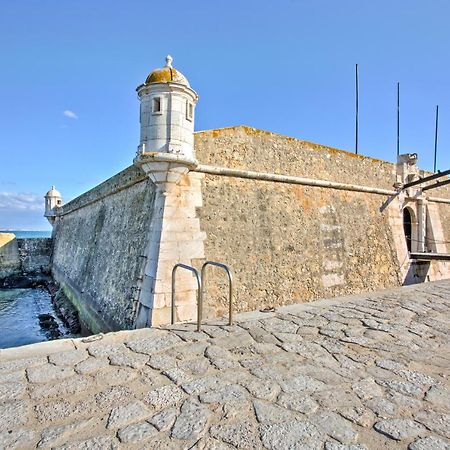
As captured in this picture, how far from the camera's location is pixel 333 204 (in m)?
8.55

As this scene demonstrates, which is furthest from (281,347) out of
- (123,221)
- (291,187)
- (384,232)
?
(384,232)

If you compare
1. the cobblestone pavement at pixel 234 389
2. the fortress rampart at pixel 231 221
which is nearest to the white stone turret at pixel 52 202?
the fortress rampart at pixel 231 221

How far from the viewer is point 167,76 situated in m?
5.31

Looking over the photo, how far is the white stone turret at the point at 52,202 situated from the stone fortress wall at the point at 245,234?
12584 millimetres

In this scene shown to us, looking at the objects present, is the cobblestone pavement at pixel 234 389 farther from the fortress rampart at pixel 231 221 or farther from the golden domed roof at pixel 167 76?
the golden domed roof at pixel 167 76

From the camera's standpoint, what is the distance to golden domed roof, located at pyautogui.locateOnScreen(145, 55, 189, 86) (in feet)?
17.3

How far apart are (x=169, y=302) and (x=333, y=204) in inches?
215

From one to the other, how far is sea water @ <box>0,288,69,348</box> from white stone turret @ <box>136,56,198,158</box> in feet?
21.4

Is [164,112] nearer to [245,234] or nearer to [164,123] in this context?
[164,123]

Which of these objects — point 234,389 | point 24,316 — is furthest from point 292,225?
point 24,316

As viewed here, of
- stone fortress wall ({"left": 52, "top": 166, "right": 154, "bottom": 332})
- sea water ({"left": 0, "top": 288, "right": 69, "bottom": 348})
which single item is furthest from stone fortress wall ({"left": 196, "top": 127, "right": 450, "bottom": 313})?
sea water ({"left": 0, "top": 288, "right": 69, "bottom": 348})

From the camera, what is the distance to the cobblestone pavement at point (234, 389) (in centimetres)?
209

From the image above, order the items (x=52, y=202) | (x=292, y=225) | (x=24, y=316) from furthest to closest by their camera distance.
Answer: (x=52, y=202), (x=24, y=316), (x=292, y=225)

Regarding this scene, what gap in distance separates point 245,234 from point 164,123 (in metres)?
2.68
